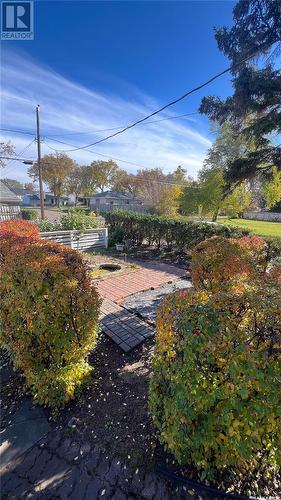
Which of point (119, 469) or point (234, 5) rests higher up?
point (234, 5)

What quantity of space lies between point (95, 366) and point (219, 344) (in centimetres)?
237

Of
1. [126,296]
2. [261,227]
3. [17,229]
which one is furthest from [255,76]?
[261,227]

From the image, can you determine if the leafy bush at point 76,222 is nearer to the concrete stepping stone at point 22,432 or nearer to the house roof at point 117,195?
the concrete stepping stone at point 22,432

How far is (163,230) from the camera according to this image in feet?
36.3

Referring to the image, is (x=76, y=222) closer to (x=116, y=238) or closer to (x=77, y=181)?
(x=116, y=238)

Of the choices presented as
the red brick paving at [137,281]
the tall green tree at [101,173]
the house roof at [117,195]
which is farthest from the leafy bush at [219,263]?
the tall green tree at [101,173]

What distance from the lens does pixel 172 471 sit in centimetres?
196

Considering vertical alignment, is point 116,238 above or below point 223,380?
below

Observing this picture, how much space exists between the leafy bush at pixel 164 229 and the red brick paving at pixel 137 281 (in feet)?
6.21

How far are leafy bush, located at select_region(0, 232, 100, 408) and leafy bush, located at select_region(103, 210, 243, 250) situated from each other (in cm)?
746

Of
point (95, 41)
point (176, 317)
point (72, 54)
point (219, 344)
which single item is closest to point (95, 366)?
point (176, 317)

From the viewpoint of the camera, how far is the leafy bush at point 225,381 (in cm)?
151

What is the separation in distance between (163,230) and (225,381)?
9682 mm

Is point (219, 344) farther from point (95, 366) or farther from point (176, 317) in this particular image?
point (95, 366)
